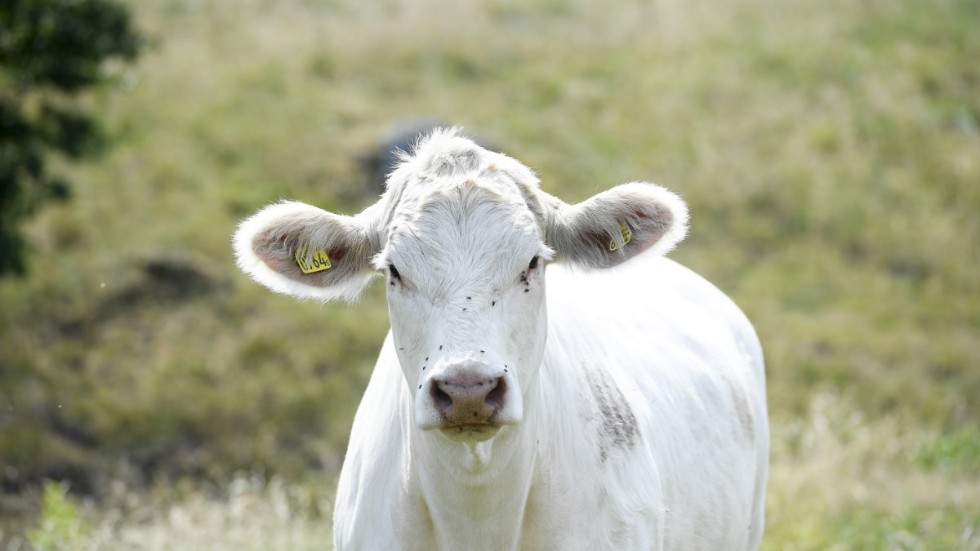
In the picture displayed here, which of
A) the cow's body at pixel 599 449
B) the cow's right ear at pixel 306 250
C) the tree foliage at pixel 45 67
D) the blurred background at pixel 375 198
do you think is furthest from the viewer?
the tree foliage at pixel 45 67

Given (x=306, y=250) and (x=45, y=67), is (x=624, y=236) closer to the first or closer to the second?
(x=306, y=250)

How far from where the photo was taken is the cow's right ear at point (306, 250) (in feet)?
13.8

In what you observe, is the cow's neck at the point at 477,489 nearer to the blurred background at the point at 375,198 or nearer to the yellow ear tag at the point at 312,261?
the yellow ear tag at the point at 312,261

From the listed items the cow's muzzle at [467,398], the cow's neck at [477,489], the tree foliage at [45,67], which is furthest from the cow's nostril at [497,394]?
the tree foliage at [45,67]

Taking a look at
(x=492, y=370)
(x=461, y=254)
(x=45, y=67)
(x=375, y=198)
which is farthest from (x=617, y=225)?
(x=375, y=198)

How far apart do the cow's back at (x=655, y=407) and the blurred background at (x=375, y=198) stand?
204 centimetres

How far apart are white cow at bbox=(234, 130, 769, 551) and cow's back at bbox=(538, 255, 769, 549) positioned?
0.01 metres

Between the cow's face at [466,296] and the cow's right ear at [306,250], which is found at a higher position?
→ the cow's right ear at [306,250]

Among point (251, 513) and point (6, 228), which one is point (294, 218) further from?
point (6, 228)

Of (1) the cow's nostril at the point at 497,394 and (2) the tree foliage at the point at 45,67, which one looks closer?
(1) the cow's nostril at the point at 497,394

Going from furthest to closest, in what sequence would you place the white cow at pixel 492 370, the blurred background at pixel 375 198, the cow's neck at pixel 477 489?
the blurred background at pixel 375 198, the cow's neck at pixel 477 489, the white cow at pixel 492 370

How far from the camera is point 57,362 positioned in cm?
1337

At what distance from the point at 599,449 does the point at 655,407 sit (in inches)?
→ 27.6

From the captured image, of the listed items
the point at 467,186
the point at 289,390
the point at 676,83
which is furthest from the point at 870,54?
the point at 467,186
